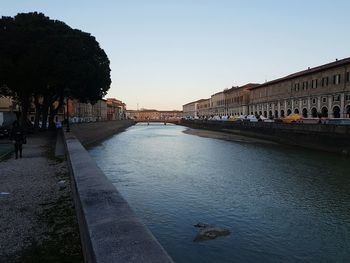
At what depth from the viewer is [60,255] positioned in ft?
21.6

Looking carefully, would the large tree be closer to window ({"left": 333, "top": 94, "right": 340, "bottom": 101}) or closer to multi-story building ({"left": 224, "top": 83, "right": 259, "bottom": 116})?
window ({"left": 333, "top": 94, "right": 340, "bottom": 101})

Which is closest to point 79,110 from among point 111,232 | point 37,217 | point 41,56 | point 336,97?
point 336,97

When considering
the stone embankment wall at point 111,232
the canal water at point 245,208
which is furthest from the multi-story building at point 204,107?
the stone embankment wall at point 111,232

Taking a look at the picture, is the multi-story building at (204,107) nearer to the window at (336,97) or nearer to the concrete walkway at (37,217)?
the window at (336,97)

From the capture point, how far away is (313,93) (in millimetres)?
64125

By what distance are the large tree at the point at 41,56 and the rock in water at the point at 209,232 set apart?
3111 cm

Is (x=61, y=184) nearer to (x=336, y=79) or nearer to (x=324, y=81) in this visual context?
(x=336, y=79)

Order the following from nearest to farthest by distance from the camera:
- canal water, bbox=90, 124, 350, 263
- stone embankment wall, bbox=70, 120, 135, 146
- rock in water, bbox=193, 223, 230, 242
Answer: canal water, bbox=90, 124, 350, 263 → rock in water, bbox=193, 223, 230, 242 → stone embankment wall, bbox=70, 120, 135, 146

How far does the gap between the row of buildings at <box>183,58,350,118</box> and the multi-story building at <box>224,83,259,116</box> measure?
0.33 meters

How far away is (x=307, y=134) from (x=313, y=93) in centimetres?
2636

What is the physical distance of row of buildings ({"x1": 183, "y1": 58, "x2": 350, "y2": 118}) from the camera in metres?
56.1

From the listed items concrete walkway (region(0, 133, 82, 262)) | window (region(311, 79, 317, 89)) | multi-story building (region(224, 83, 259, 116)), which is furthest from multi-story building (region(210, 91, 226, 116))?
concrete walkway (region(0, 133, 82, 262))

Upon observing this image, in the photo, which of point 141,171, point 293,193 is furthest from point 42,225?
point 141,171

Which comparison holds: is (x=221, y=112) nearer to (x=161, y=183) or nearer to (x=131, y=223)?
(x=161, y=183)
